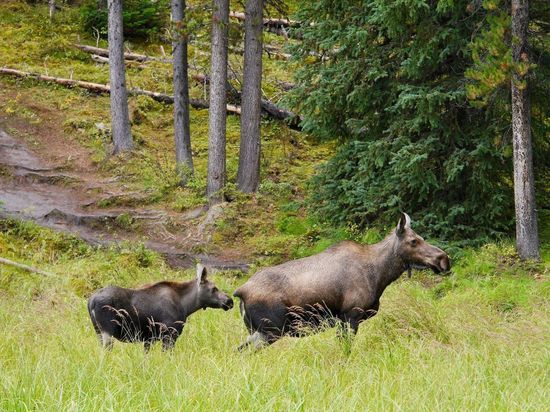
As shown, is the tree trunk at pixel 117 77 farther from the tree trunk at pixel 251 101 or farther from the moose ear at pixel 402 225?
the moose ear at pixel 402 225

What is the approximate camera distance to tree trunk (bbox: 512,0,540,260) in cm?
1466

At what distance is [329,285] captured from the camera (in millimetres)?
9594

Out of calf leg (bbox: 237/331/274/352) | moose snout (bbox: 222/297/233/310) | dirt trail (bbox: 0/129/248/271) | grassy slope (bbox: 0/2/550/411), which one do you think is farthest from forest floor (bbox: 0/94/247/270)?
calf leg (bbox: 237/331/274/352)

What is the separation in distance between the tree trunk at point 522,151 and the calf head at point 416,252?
5.39 meters

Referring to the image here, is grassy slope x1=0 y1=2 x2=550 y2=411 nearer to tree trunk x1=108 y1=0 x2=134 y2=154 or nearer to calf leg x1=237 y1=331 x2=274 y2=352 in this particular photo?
calf leg x1=237 y1=331 x2=274 y2=352

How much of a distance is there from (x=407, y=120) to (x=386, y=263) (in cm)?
696

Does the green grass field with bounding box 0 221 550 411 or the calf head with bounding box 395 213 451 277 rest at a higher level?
the calf head with bounding box 395 213 451 277

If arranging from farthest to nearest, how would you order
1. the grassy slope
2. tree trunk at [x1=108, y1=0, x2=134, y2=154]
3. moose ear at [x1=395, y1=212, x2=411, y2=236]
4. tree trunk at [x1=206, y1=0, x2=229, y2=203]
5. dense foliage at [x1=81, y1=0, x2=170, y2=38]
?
dense foliage at [x1=81, y1=0, x2=170, y2=38]
tree trunk at [x1=108, y1=0, x2=134, y2=154]
tree trunk at [x1=206, y1=0, x2=229, y2=203]
moose ear at [x1=395, y1=212, x2=411, y2=236]
the grassy slope

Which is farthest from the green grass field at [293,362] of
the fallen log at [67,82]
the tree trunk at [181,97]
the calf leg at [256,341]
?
the fallen log at [67,82]

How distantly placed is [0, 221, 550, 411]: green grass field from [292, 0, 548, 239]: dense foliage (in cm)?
293

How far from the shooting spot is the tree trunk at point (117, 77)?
2362 centimetres

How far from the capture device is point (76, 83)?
29.0 m

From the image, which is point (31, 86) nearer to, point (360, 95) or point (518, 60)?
point (360, 95)

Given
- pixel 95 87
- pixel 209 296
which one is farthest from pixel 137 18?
pixel 209 296
